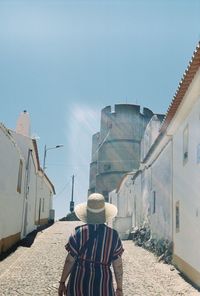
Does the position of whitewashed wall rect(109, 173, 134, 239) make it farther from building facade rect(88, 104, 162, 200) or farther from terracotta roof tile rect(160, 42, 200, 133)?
terracotta roof tile rect(160, 42, 200, 133)

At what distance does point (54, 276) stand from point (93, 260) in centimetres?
649

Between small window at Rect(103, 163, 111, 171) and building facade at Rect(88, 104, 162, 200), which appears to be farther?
small window at Rect(103, 163, 111, 171)

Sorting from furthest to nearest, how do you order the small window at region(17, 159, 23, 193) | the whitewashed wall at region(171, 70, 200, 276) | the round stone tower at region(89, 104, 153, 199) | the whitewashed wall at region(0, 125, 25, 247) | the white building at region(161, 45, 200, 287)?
the round stone tower at region(89, 104, 153, 199) < the small window at region(17, 159, 23, 193) < the whitewashed wall at region(0, 125, 25, 247) < the whitewashed wall at region(171, 70, 200, 276) < the white building at region(161, 45, 200, 287)

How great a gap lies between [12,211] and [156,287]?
8158mm

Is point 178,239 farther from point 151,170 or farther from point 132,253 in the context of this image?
point 151,170

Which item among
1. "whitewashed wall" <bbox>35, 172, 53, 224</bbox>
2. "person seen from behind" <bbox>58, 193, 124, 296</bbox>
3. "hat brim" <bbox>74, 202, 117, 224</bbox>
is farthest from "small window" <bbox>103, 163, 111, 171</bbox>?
"person seen from behind" <bbox>58, 193, 124, 296</bbox>

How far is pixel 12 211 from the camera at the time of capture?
15820 millimetres

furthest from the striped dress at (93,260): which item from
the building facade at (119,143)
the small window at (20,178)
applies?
the building facade at (119,143)

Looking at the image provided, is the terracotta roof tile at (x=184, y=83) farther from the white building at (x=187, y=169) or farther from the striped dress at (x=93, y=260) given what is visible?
the striped dress at (x=93, y=260)

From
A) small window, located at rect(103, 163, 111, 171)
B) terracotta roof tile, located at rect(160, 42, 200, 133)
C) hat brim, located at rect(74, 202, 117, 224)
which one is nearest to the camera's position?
hat brim, located at rect(74, 202, 117, 224)

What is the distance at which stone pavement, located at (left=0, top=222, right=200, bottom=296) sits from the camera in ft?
27.6

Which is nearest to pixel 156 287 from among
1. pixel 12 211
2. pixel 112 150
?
pixel 12 211

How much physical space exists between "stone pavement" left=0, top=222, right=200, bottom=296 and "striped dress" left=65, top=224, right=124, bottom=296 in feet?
14.5

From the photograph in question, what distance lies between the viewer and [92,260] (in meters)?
3.70
